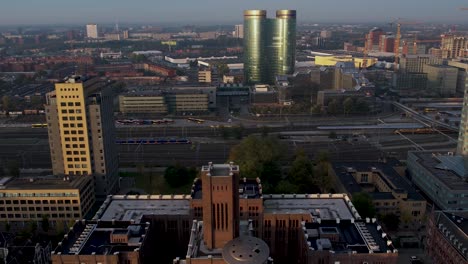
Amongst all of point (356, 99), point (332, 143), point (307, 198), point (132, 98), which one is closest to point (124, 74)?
point (132, 98)

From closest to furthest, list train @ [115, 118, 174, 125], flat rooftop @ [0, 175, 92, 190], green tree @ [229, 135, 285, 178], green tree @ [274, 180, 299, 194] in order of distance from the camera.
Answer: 1. flat rooftop @ [0, 175, 92, 190]
2. green tree @ [274, 180, 299, 194]
3. green tree @ [229, 135, 285, 178]
4. train @ [115, 118, 174, 125]

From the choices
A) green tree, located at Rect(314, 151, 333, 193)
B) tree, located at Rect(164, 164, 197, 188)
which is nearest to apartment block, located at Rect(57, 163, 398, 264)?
green tree, located at Rect(314, 151, 333, 193)

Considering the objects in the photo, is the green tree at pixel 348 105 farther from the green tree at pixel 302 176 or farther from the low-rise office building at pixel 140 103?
the green tree at pixel 302 176

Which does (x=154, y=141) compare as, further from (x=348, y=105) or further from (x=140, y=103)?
(x=348, y=105)

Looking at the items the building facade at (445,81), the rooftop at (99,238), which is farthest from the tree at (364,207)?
the building facade at (445,81)

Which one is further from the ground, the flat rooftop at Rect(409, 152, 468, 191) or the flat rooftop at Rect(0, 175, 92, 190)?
the flat rooftop at Rect(0, 175, 92, 190)

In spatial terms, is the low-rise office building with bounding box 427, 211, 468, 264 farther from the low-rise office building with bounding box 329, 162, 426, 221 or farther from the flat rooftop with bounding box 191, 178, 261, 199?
the flat rooftop with bounding box 191, 178, 261, 199

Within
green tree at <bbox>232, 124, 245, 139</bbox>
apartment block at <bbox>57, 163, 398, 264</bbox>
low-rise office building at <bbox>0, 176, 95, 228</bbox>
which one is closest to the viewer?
apartment block at <bbox>57, 163, 398, 264</bbox>
